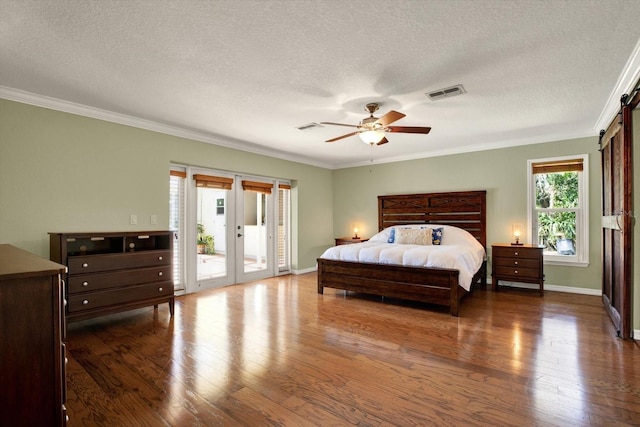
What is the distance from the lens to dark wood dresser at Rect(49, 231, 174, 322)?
3135mm

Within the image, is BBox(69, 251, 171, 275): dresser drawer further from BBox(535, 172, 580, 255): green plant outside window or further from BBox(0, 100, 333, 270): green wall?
BBox(535, 172, 580, 255): green plant outside window

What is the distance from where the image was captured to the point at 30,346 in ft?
3.75

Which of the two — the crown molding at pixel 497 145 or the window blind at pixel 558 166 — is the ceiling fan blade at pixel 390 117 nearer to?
the crown molding at pixel 497 145

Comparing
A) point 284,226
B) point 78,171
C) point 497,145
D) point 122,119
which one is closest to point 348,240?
point 284,226

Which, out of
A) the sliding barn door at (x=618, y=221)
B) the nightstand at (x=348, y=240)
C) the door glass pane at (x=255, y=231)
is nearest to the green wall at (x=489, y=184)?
the nightstand at (x=348, y=240)

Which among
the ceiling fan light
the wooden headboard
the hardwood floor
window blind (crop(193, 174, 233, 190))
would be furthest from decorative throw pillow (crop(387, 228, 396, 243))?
window blind (crop(193, 174, 233, 190))

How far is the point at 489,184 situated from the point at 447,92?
114 inches

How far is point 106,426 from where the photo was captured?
71.0 inches

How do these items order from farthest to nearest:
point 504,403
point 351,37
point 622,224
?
point 622,224, point 351,37, point 504,403

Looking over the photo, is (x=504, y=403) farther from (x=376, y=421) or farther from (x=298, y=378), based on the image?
(x=298, y=378)

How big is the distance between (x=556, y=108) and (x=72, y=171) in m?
5.60

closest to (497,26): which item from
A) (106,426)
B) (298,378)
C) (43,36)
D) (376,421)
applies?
(376,421)

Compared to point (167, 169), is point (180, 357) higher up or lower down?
lower down

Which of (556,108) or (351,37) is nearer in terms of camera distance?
(351,37)
